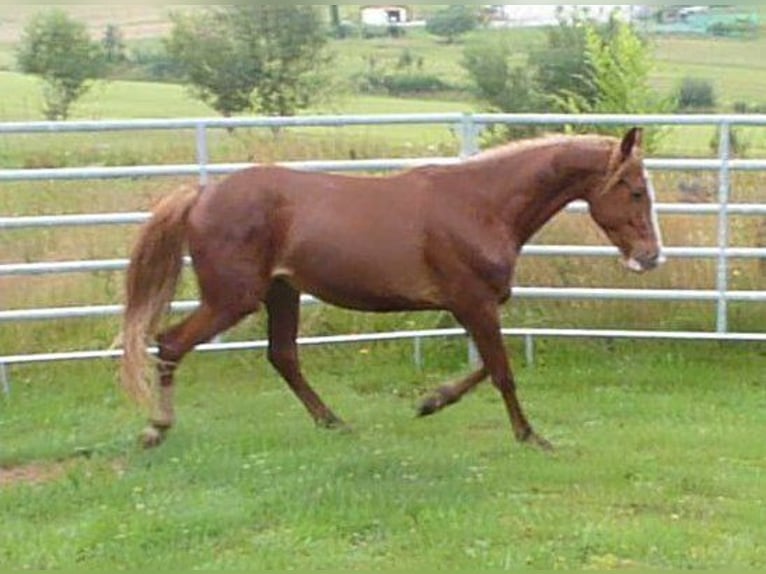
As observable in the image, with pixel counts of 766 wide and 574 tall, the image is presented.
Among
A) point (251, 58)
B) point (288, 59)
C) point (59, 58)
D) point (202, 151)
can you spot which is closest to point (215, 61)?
point (288, 59)

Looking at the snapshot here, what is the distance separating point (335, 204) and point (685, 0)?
1925mm

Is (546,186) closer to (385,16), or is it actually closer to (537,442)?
(537,442)

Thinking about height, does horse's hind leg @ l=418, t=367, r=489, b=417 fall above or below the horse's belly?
below

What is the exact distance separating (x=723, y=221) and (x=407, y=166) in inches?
74.1

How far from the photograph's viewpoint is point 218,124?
7898 millimetres

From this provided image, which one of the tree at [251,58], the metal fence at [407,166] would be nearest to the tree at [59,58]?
the tree at [251,58]

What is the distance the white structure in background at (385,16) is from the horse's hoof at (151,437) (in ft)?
7.43

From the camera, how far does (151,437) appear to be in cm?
655

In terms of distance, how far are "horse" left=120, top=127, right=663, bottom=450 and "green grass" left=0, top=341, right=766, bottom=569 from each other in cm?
43

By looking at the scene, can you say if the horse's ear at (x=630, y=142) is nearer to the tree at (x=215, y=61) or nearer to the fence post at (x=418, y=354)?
the fence post at (x=418, y=354)

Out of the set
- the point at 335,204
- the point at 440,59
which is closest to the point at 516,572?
the point at 335,204

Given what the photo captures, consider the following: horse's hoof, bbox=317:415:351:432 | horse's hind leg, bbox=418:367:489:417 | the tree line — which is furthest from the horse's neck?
horse's hoof, bbox=317:415:351:432

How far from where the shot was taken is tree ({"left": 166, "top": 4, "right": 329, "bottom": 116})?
9127mm

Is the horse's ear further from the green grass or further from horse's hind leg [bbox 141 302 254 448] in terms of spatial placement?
horse's hind leg [bbox 141 302 254 448]
